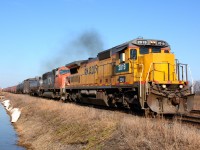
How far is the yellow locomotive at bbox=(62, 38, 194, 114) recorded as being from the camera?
12.2 meters

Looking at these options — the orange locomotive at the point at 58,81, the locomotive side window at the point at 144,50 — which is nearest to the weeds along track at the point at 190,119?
the locomotive side window at the point at 144,50

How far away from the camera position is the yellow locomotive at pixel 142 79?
40.2ft

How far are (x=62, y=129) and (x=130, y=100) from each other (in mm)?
3706

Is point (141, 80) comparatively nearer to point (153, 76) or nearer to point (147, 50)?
point (153, 76)

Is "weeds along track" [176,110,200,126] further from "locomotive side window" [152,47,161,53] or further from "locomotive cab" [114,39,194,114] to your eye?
"locomotive side window" [152,47,161,53]

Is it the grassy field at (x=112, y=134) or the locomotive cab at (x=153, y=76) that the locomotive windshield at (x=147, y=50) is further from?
the grassy field at (x=112, y=134)

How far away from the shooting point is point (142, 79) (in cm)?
1323

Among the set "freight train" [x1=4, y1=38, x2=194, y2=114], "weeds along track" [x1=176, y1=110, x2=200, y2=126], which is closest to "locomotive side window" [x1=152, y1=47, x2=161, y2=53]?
"freight train" [x1=4, y1=38, x2=194, y2=114]

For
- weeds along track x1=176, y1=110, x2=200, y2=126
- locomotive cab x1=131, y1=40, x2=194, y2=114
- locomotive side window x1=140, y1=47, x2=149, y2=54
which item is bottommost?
weeds along track x1=176, y1=110, x2=200, y2=126

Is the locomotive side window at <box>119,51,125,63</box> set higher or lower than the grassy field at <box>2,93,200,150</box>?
higher

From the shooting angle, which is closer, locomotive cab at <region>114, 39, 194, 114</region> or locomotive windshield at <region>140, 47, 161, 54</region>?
locomotive cab at <region>114, 39, 194, 114</region>

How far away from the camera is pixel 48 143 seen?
1121cm

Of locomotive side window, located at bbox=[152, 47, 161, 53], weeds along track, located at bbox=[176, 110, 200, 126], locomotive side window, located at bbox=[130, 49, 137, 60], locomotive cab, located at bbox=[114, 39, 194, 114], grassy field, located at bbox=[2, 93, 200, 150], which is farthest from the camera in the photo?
locomotive side window, located at bbox=[152, 47, 161, 53]

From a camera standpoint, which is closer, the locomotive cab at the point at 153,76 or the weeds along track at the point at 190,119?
the weeds along track at the point at 190,119
